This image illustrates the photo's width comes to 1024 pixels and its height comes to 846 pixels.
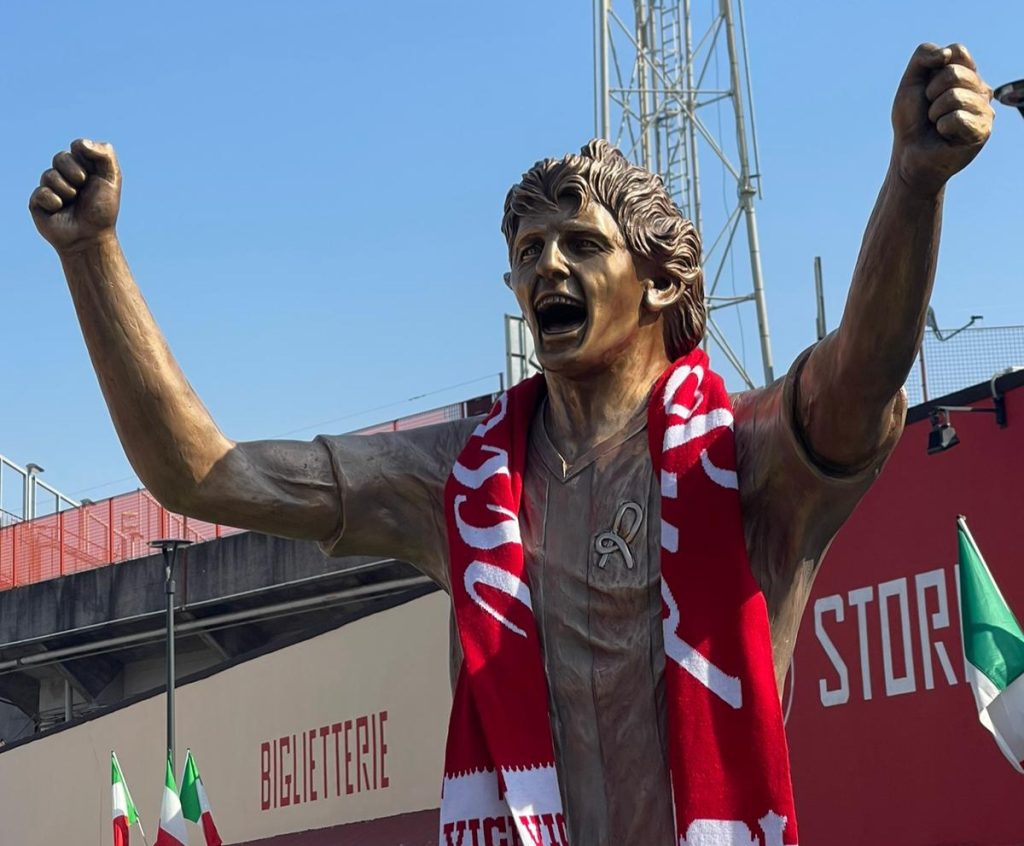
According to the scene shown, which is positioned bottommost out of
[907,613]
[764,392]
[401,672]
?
[764,392]

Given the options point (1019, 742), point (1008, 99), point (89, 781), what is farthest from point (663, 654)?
point (89, 781)

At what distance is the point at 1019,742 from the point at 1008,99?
3679 millimetres

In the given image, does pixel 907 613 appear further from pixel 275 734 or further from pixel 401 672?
pixel 275 734

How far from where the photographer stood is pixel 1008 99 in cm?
1122

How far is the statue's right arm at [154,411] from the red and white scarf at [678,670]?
0.28 meters

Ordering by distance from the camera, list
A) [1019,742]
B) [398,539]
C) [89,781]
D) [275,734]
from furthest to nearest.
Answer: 1. [89,781]
2. [275,734]
3. [1019,742]
4. [398,539]

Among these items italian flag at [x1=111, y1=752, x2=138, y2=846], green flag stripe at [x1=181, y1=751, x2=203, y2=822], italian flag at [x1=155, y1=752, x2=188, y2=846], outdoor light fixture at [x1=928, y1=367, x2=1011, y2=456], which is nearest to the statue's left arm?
outdoor light fixture at [x1=928, y1=367, x2=1011, y2=456]

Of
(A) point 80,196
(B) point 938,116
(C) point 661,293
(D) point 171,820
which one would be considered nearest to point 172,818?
(D) point 171,820

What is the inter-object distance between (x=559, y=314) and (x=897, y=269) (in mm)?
647

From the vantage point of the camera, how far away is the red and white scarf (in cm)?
293

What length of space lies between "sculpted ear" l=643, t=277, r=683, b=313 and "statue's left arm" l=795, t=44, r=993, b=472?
0.40 metres

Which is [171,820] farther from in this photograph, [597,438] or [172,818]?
[597,438]

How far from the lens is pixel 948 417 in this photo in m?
14.2

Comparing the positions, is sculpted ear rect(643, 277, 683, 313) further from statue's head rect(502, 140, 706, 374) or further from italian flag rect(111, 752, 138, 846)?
italian flag rect(111, 752, 138, 846)
